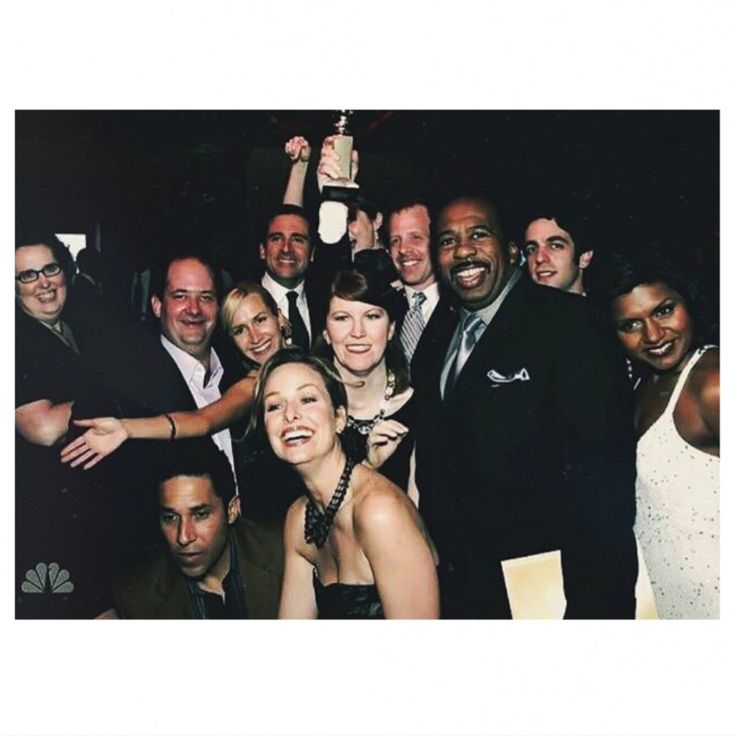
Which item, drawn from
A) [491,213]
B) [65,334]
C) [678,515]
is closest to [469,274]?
[491,213]

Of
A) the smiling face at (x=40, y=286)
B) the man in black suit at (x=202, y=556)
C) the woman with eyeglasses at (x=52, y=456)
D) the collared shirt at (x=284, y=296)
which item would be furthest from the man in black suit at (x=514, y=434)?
the smiling face at (x=40, y=286)

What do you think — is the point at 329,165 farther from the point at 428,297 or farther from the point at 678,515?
the point at 678,515

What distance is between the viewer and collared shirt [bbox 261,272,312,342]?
285 centimetres

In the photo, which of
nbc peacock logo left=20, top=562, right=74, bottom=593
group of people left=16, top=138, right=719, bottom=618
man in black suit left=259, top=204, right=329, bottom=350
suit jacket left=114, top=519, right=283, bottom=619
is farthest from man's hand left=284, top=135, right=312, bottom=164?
nbc peacock logo left=20, top=562, right=74, bottom=593

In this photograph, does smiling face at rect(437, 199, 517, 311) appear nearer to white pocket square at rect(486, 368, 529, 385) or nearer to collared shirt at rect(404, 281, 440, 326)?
collared shirt at rect(404, 281, 440, 326)

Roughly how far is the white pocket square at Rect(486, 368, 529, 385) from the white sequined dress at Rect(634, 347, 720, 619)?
359mm

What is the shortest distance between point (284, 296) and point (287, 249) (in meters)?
0.13

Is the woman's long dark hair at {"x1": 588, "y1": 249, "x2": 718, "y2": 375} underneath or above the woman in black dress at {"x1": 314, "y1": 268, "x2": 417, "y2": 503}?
above

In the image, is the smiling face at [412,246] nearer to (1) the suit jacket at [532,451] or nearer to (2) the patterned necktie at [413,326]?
(2) the patterned necktie at [413,326]

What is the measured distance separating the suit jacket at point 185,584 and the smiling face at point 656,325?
3.58ft
